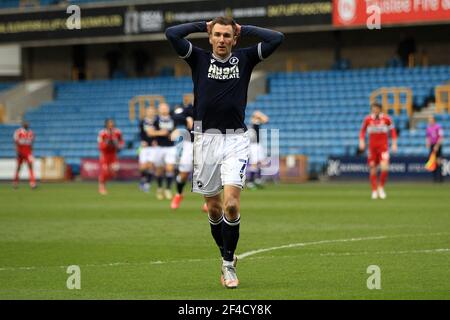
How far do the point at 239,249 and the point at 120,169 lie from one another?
27121 mm

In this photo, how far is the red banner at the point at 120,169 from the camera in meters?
40.0

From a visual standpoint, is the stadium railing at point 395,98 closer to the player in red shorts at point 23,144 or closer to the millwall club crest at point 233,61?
the player in red shorts at point 23,144

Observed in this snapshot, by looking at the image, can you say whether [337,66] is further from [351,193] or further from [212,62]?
[212,62]

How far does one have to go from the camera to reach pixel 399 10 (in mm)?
38438

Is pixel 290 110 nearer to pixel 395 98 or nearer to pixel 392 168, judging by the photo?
pixel 395 98

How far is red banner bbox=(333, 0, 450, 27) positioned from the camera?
3800 cm

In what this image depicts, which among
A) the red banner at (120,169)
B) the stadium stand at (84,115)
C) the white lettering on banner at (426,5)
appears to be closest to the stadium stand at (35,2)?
the stadium stand at (84,115)

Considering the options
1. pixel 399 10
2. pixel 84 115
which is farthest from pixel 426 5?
pixel 84 115

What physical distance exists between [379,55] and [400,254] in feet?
107

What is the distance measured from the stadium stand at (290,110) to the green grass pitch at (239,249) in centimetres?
1471

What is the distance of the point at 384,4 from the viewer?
38.8 meters

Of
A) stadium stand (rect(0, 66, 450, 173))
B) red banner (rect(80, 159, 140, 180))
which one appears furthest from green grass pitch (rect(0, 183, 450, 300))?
red banner (rect(80, 159, 140, 180))
